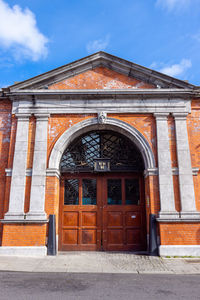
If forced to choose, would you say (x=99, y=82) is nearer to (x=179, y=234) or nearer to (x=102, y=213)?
(x=102, y=213)

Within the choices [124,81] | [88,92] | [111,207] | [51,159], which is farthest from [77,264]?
[124,81]

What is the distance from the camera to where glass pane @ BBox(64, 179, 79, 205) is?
356 inches

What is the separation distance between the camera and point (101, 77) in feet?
31.2

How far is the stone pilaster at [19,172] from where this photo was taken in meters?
8.16

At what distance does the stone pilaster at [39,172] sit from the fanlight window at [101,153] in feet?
2.92

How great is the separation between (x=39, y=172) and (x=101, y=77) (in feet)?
13.4

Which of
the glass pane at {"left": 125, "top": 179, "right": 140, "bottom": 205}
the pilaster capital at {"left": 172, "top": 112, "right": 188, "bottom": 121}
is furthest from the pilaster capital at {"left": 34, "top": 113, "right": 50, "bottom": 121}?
the pilaster capital at {"left": 172, "top": 112, "right": 188, "bottom": 121}

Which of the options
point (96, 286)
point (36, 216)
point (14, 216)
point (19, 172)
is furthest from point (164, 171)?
point (14, 216)

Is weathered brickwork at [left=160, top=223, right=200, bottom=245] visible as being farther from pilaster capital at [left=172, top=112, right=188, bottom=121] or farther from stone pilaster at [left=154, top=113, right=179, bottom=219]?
pilaster capital at [left=172, top=112, right=188, bottom=121]

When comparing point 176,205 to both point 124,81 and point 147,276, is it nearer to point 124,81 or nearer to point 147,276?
point 147,276

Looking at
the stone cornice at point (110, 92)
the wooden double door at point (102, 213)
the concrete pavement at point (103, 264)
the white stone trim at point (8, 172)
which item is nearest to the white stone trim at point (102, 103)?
the stone cornice at point (110, 92)

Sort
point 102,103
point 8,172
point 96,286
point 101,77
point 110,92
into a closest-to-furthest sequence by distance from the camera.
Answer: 1. point 96,286
2. point 8,172
3. point 110,92
4. point 102,103
5. point 101,77

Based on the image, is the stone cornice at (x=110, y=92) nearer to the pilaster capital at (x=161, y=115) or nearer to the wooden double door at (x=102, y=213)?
the pilaster capital at (x=161, y=115)

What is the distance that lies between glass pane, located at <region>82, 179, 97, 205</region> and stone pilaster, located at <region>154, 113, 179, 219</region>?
2.31m
